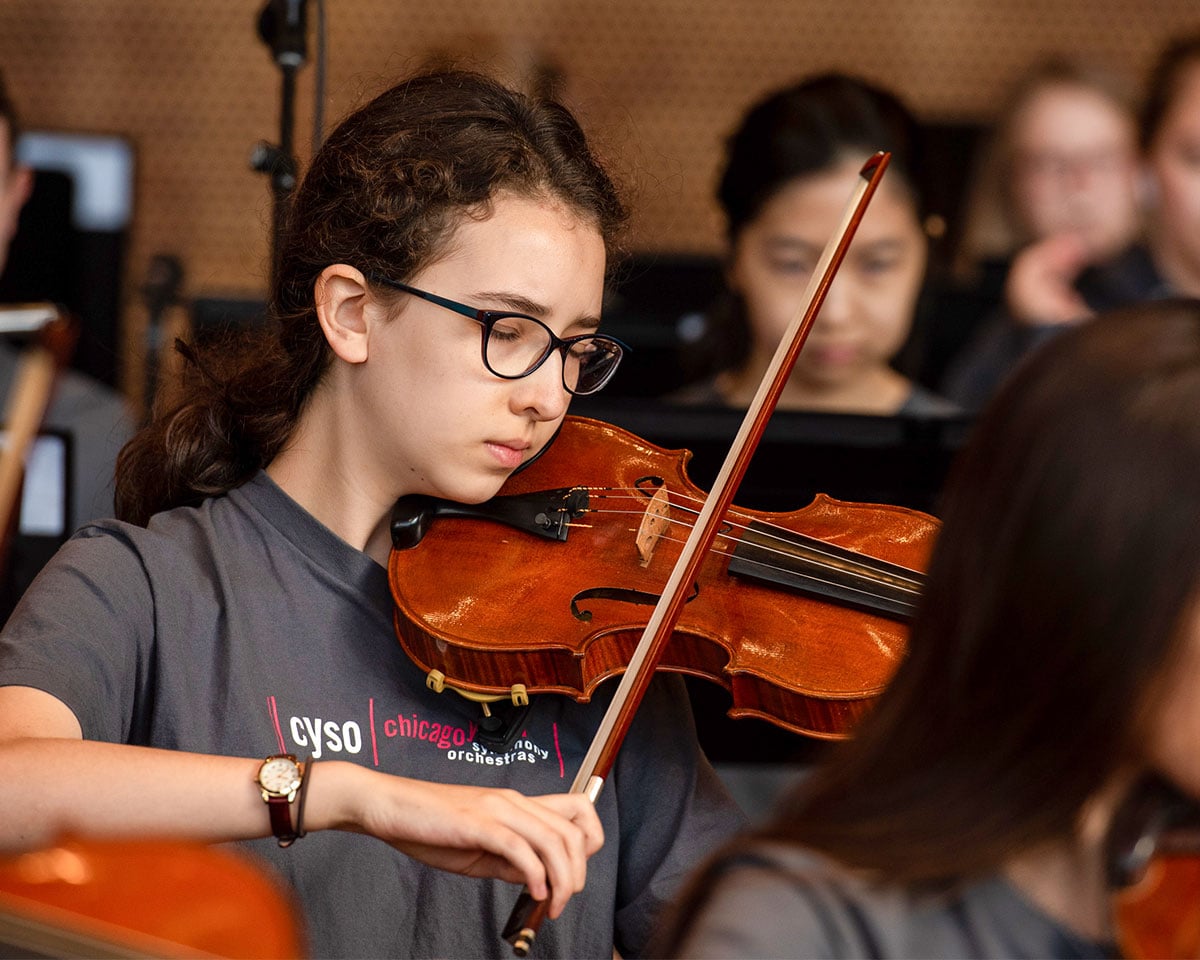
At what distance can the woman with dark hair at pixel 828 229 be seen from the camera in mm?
2234

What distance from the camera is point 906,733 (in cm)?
72

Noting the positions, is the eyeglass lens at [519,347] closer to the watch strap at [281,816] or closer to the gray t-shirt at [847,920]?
the watch strap at [281,816]

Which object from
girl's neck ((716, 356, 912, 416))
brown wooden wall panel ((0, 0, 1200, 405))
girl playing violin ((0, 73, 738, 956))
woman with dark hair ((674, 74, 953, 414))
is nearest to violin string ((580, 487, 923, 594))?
girl playing violin ((0, 73, 738, 956))

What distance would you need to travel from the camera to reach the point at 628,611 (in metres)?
1.22

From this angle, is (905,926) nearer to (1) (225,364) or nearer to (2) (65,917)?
(2) (65,917)

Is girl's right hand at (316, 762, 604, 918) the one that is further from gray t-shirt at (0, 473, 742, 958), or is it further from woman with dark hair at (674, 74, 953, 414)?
woman with dark hair at (674, 74, 953, 414)

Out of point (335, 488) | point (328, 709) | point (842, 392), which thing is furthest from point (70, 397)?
point (328, 709)

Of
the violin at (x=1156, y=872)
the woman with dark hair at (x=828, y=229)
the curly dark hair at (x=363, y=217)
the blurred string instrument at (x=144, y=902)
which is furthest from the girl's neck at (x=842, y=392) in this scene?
the blurred string instrument at (x=144, y=902)

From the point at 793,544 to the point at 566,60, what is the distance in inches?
107

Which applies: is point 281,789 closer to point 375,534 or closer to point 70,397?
point 375,534

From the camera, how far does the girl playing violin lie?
1.13 m

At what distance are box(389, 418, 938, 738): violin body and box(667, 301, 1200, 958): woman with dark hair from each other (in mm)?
390

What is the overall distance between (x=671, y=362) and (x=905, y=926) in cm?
202

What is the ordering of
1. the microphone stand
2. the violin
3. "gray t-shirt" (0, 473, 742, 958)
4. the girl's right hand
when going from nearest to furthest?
the violin, the girl's right hand, "gray t-shirt" (0, 473, 742, 958), the microphone stand
